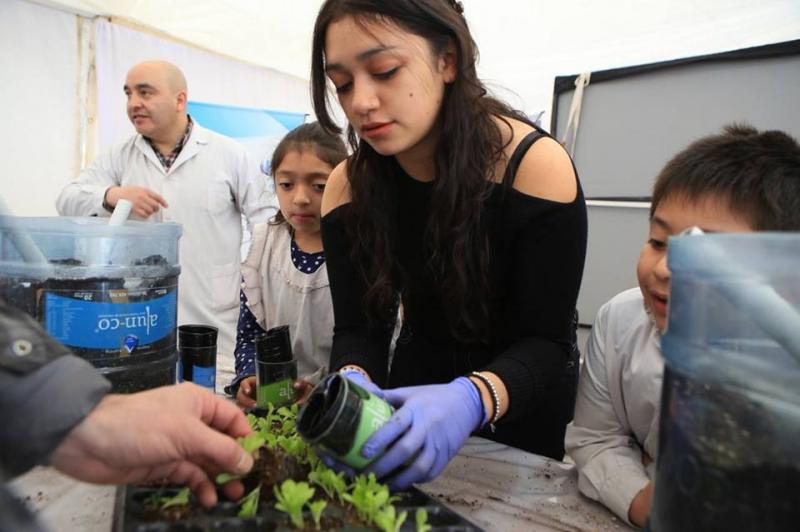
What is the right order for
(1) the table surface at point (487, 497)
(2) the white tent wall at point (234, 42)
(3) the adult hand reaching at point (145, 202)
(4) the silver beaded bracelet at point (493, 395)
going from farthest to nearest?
(2) the white tent wall at point (234, 42) → (3) the adult hand reaching at point (145, 202) → (4) the silver beaded bracelet at point (493, 395) → (1) the table surface at point (487, 497)

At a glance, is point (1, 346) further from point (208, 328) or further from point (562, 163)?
point (562, 163)

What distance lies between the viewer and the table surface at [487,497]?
0.79 meters

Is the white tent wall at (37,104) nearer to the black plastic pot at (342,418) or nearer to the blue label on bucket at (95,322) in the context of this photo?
the blue label on bucket at (95,322)

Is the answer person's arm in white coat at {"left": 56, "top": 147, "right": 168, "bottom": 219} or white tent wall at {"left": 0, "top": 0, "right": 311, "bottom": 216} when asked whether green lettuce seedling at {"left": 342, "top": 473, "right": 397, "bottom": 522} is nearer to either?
person's arm in white coat at {"left": 56, "top": 147, "right": 168, "bottom": 219}

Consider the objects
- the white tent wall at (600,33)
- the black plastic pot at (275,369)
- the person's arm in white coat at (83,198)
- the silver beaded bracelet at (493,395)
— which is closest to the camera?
the silver beaded bracelet at (493,395)

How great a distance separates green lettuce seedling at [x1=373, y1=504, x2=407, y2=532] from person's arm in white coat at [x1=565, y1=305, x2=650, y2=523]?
14.8 inches

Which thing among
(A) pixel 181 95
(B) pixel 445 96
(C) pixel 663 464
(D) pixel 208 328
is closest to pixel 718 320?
(C) pixel 663 464

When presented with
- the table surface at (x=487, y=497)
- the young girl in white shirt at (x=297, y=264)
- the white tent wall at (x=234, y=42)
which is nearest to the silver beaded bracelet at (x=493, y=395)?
the table surface at (x=487, y=497)

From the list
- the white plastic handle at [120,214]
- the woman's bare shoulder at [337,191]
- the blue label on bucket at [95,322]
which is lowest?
the blue label on bucket at [95,322]

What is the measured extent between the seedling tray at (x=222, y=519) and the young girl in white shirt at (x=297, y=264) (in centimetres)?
81

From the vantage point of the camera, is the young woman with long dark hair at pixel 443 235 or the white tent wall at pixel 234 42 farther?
the white tent wall at pixel 234 42

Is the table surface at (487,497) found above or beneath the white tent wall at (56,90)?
beneath

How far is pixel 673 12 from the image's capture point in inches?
109

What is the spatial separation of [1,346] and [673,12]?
309cm
